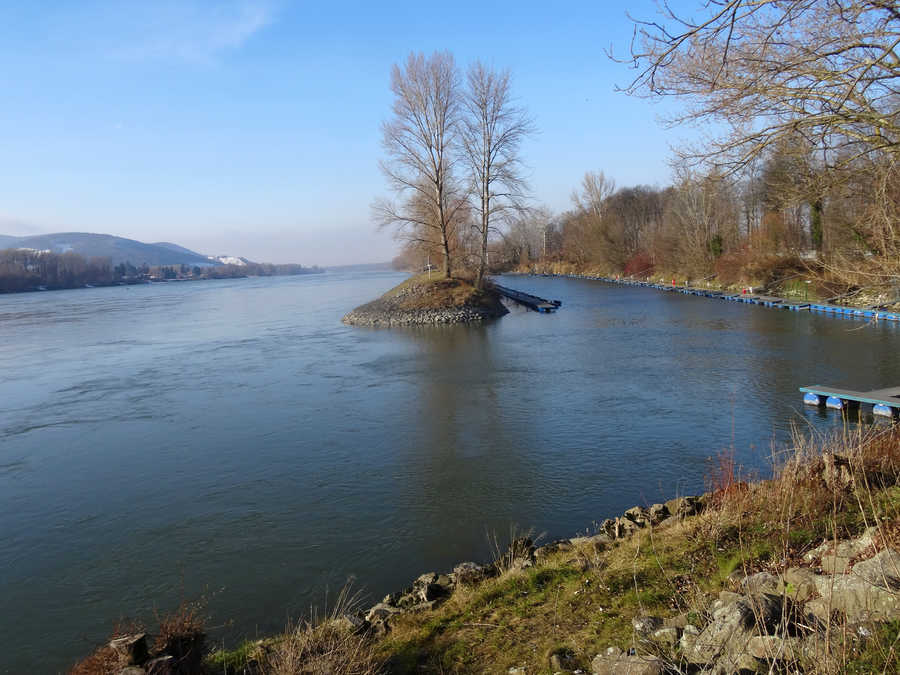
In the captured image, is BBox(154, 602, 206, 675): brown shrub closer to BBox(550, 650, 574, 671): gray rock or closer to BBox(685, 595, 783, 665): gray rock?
BBox(550, 650, 574, 671): gray rock

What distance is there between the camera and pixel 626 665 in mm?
3496

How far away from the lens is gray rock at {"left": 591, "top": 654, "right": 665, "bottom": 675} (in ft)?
11.1

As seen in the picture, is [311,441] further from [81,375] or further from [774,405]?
[81,375]

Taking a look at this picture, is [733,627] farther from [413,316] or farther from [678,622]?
[413,316]

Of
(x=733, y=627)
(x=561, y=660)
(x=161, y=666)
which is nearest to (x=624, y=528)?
(x=561, y=660)

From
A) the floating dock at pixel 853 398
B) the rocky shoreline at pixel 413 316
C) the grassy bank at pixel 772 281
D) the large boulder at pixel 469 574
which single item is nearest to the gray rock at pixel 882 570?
the large boulder at pixel 469 574

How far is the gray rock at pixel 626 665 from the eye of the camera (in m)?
3.38

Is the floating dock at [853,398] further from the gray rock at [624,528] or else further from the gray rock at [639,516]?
the gray rock at [624,528]

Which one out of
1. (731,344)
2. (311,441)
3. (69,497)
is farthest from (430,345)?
(69,497)

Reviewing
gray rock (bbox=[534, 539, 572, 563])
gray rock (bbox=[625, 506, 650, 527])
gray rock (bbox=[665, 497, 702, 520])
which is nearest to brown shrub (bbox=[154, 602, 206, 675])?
gray rock (bbox=[534, 539, 572, 563])

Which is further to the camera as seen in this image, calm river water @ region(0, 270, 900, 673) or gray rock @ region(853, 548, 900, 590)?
calm river water @ region(0, 270, 900, 673)

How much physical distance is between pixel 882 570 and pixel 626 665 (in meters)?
1.62

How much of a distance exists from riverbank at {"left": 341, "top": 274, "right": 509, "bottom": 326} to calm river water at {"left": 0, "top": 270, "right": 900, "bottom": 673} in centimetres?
807

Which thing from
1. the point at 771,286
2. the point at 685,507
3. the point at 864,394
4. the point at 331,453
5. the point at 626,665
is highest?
the point at 771,286
